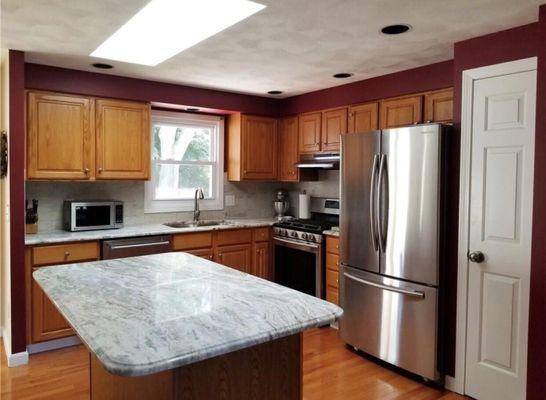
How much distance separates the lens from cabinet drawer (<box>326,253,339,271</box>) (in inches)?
154

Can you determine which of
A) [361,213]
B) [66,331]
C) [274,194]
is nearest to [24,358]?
[66,331]

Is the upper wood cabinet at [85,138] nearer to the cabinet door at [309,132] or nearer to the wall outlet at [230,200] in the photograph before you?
the wall outlet at [230,200]

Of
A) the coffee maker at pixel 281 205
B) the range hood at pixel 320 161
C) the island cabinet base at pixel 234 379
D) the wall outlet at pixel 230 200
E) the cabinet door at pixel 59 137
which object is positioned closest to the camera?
the island cabinet base at pixel 234 379

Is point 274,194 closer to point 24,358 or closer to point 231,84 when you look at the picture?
point 231,84

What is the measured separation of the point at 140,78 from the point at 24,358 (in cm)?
253

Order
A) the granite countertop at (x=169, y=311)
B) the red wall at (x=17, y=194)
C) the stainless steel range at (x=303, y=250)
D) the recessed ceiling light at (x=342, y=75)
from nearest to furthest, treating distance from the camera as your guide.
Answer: the granite countertop at (x=169, y=311) < the red wall at (x=17, y=194) < the recessed ceiling light at (x=342, y=75) < the stainless steel range at (x=303, y=250)

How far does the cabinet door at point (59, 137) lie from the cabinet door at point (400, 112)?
258cm

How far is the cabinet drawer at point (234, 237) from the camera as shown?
4266 millimetres

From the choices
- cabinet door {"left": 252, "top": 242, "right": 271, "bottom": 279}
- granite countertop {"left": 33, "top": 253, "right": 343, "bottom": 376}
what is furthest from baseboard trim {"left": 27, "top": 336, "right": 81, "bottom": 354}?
cabinet door {"left": 252, "top": 242, "right": 271, "bottom": 279}

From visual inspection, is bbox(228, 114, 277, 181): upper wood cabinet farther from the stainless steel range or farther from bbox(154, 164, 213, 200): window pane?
the stainless steel range

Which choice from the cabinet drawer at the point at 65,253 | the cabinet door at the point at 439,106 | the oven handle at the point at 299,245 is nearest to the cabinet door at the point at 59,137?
the cabinet drawer at the point at 65,253

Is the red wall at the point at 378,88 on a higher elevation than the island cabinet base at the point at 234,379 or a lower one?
higher

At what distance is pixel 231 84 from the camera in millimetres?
4121

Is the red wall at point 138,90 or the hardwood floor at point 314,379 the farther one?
the red wall at point 138,90
